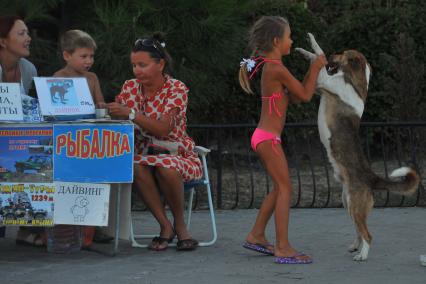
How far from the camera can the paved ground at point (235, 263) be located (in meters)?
6.43

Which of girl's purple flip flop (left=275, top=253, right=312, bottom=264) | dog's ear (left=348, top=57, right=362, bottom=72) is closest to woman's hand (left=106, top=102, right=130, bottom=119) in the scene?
girl's purple flip flop (left=275, top=253, right=312, bottom=264)

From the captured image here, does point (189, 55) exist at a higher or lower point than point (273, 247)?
higher

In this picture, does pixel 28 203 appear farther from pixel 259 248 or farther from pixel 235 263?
pixel 259 248

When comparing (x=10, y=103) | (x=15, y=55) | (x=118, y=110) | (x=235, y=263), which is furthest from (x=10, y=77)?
(x=235, y=263)

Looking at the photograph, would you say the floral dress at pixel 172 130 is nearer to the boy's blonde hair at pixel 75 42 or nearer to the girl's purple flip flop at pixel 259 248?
the boy's blonde hair at pixel 75 42

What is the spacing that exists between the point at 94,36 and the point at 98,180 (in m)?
2.96

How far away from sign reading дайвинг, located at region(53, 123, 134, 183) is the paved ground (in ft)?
1.99

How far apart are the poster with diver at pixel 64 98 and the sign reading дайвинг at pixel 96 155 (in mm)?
138

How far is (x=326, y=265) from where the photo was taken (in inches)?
270

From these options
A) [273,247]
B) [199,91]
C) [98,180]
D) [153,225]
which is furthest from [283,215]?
[199,91]

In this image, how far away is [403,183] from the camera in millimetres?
Result: 7059

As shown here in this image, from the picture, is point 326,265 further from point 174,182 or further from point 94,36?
point 94,36

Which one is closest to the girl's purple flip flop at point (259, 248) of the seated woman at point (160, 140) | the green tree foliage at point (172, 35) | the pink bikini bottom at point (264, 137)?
the seated woman at point (160, 140)

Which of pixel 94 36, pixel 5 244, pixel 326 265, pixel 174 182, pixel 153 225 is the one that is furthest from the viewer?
pixel 94 36
